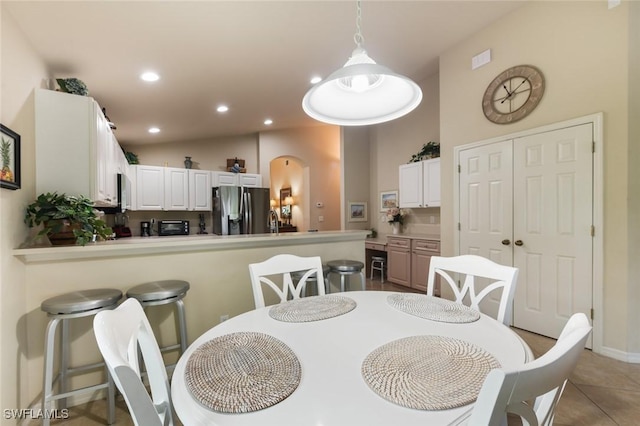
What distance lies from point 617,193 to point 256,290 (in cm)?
292

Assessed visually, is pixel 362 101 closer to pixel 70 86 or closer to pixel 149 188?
pixel 70 86

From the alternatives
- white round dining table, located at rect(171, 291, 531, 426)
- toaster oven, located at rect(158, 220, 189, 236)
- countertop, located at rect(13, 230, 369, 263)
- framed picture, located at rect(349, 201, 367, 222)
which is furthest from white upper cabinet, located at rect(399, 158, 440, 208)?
toaster oven, located at rect(158, 220, 189, 236)

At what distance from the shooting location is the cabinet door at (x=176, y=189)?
5359 millimetres

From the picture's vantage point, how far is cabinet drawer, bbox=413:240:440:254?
159 inches

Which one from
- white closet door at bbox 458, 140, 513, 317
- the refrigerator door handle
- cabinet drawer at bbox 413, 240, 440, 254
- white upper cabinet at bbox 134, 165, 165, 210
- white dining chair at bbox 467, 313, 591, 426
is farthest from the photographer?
A: the refrigerator door handle

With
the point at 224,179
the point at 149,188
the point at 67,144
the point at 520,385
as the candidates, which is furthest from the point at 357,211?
the point at 520,385

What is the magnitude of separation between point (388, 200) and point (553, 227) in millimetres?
3100

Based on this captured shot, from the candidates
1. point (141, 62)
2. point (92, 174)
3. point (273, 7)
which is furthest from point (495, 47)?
point (92, 174)

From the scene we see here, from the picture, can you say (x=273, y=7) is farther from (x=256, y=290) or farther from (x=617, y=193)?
(x=617, y=193)

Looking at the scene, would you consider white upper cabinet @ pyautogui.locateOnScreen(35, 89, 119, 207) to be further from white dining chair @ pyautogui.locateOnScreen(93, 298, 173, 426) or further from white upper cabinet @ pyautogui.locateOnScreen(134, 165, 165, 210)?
white upper cabinet @ pyautogui.locateOnScreen(134, 165, 165, 210)

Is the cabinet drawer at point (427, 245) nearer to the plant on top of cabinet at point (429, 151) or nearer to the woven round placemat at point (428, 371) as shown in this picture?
the plant on top of cabinet at point (429, 151)

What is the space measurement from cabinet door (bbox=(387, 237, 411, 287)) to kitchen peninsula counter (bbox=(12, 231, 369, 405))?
208 cm

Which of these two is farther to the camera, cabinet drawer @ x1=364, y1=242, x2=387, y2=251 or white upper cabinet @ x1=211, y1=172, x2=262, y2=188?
white upper cabinet @ x1=211, y1=172, x2=262, y2=188

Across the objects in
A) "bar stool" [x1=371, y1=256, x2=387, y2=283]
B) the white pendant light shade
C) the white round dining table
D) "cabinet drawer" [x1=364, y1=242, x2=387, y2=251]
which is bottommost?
"bar stool" [x1=371, y1=256, x2=387, y2=283]
